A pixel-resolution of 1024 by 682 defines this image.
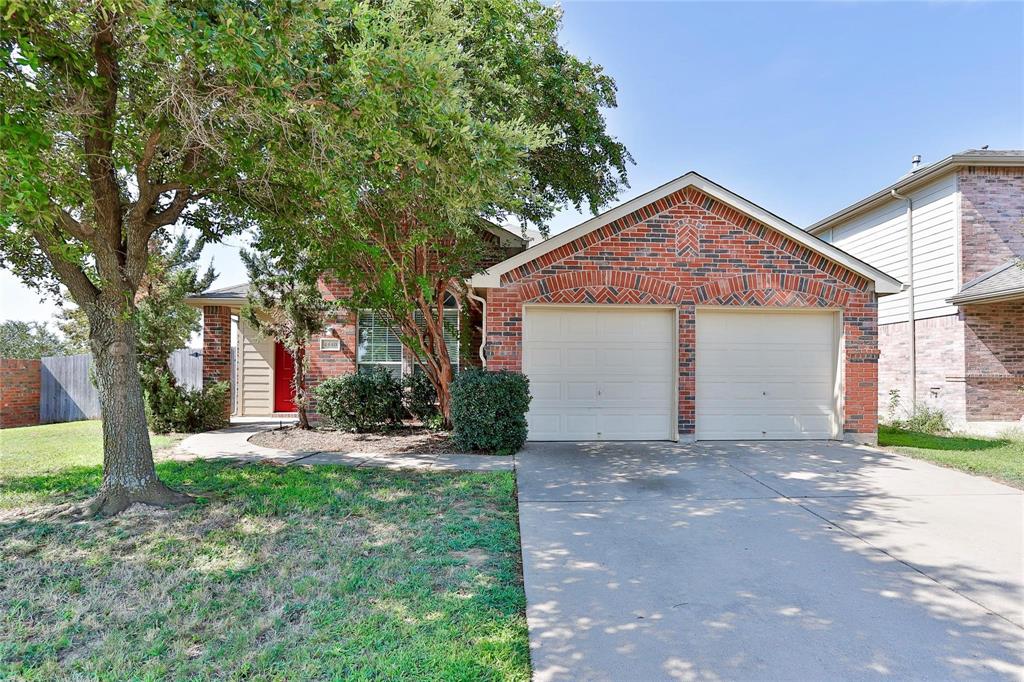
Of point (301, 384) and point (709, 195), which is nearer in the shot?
point (709, 195)

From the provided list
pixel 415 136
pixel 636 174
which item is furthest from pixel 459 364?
pixel 415 136

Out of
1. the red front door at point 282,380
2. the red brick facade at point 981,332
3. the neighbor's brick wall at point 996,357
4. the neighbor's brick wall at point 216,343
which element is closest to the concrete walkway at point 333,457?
the neighbor's brick wall at point 216,343

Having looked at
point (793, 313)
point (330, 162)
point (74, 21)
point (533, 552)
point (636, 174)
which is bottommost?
point (533, 552)

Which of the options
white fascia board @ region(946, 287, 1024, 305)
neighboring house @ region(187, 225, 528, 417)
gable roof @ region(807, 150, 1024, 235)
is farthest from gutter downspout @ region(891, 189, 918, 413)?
neighboring house @ region(187, 225, 528, 417)

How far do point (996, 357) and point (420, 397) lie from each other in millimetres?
12370

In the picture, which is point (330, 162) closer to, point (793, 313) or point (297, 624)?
point (297, 624)

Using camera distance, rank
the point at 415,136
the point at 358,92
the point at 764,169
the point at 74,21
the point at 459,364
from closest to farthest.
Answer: the point at 74,21 < the point at 358,92 < the point at 415,136 < the point at 459,364 < the point at 764,169

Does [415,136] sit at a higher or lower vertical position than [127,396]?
higher

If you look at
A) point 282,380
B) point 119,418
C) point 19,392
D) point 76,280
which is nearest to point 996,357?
point 119,418

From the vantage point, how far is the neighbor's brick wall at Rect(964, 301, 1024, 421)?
10.8 metres

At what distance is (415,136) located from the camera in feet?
15.3

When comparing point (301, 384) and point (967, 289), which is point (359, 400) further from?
point (967, 289)

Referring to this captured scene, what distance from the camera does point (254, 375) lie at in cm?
1214

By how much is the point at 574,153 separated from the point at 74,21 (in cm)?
725
